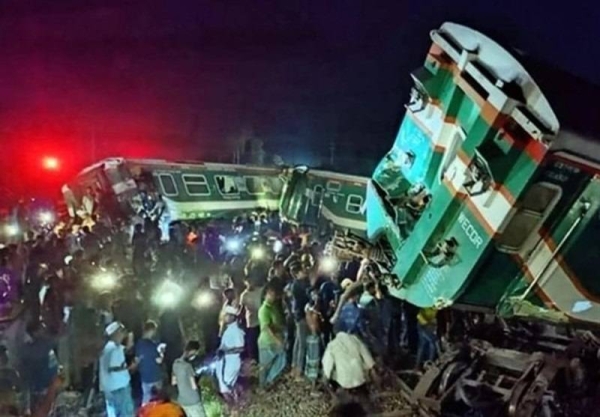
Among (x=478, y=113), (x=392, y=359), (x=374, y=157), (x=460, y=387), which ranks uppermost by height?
(x=478, y=113)

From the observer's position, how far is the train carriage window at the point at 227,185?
201 inches

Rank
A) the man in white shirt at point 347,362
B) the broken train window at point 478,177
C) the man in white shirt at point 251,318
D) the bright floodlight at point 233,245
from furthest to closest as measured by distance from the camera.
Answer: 1. the bright floodlight at point 233,245
2. the man in white shirt at point 251,318
3. the man in white shirt at point 347,362
4. the broken train window at point 478,177

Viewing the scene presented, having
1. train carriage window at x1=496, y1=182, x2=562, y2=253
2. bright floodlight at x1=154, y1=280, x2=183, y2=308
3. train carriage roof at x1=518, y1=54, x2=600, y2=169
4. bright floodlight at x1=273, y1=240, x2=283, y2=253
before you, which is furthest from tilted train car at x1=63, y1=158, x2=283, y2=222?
train carriage roof at x1=518, y1=54, x2=600, y2=169

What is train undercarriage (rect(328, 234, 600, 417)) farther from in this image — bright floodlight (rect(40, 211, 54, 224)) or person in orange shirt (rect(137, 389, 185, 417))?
bright floodlight (rect(40, 211, 54, 224))

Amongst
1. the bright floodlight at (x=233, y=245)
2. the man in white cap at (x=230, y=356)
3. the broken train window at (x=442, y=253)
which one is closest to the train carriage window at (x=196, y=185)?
the bright floodlight at (x=233, y=245)

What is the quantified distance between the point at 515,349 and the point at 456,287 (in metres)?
1.07

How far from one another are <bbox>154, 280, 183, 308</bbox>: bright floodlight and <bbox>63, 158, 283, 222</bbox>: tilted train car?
0.76m

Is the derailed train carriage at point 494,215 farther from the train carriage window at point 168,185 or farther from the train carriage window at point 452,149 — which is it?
the train carriage window at point 168,185

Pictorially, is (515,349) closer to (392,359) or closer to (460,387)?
(460,387)

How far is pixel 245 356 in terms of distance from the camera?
465 cm

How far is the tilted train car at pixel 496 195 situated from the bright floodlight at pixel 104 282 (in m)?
2.09

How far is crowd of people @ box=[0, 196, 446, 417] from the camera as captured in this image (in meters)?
3.93

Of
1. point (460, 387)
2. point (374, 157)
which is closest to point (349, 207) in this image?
Answer: point (374, 157)

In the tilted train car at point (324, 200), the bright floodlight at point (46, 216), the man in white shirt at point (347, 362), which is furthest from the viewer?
the bright floodlight at point (46, 216)
